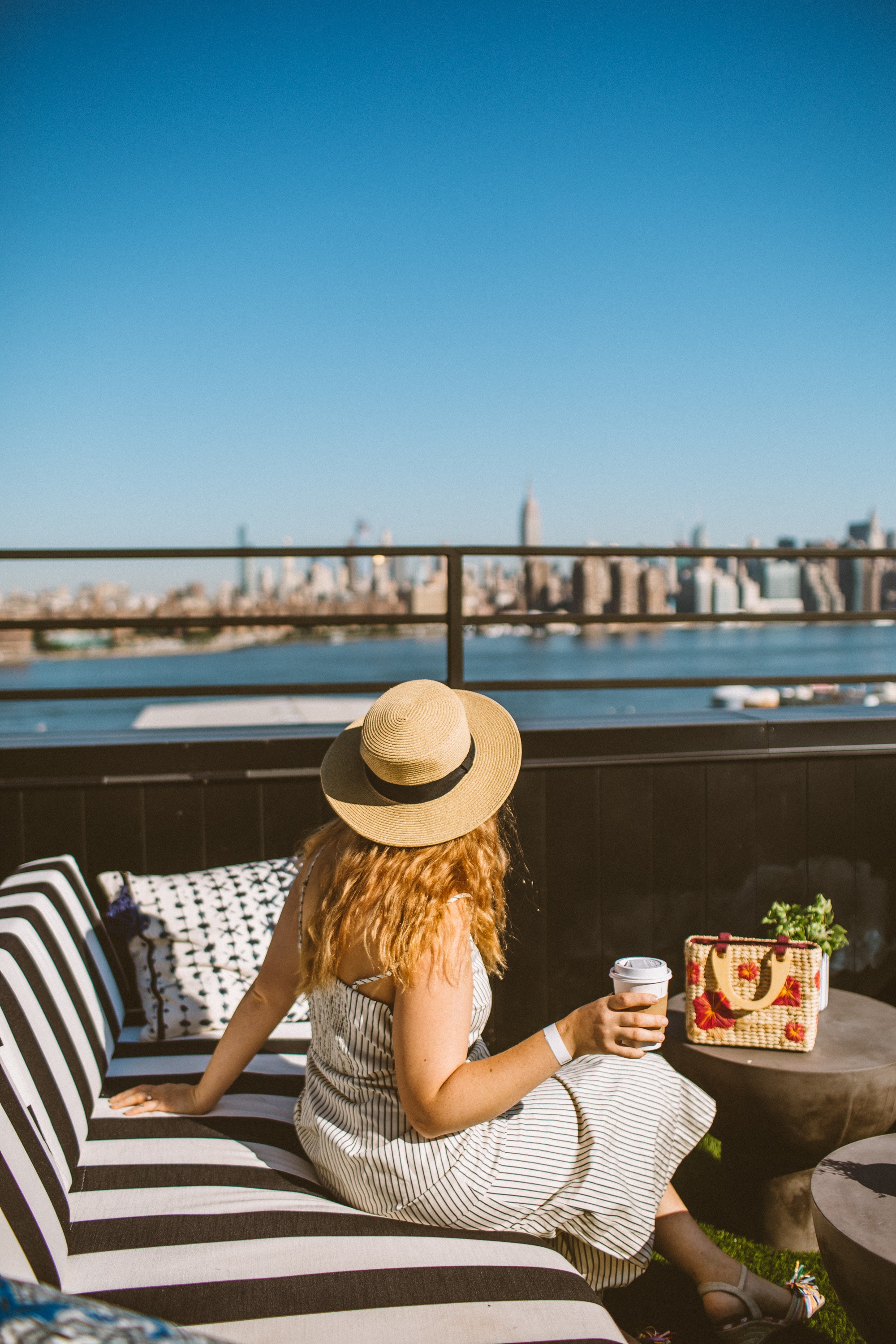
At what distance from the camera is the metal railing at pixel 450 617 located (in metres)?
2.92

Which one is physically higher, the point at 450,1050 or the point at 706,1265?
the point at 450,1050

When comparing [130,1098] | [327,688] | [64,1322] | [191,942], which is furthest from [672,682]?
[64,1322]

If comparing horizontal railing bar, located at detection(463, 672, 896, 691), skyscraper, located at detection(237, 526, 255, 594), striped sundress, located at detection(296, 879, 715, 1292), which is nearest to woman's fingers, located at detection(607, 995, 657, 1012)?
striped sundress, located at detection(296, 879, 715, 1292)

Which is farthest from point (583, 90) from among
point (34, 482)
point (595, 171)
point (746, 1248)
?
point (34, 482)

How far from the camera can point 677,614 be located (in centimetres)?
303

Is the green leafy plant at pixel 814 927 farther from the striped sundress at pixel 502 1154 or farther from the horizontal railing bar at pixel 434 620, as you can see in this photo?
the horizontal railing bar at pixel 434 620

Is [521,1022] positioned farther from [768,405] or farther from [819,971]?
[768,405]

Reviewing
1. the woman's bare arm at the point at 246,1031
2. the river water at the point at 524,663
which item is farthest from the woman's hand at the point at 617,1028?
the river water at the point at 524,663

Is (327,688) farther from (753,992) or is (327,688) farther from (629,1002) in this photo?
(629,1002)

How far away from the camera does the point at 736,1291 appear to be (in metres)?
1.67

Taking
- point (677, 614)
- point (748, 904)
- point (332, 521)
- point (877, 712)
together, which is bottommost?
point (748, 904)

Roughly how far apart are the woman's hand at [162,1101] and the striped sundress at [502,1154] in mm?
374

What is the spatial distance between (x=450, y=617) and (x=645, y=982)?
2.05 meters

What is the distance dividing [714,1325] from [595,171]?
37.2m
